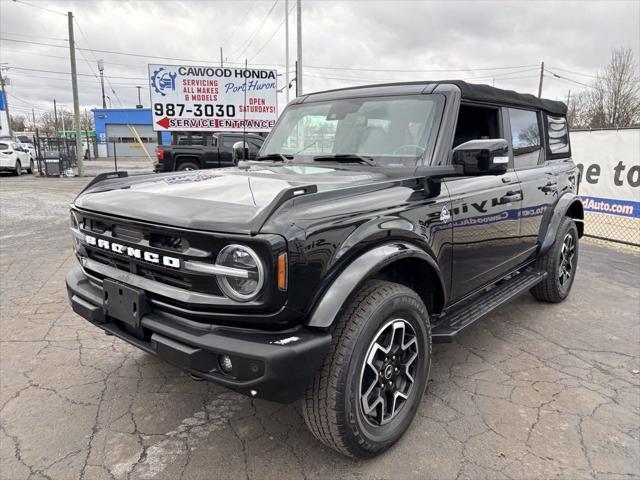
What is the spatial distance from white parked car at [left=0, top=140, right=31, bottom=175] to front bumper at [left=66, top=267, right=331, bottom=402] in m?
23.1

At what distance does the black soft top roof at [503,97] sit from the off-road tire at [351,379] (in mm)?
1619

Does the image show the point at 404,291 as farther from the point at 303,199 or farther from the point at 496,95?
the point at 496,95

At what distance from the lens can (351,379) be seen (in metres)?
2.19

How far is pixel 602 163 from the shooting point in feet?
27.3

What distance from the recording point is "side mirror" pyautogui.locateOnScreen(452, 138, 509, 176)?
2.73 m

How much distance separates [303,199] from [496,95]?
2.30 metres

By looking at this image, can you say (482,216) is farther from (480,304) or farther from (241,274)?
(241,274)

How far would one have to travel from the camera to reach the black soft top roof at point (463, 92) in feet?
10.7

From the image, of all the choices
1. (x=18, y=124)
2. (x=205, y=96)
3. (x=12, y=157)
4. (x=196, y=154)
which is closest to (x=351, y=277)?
(x=196, y=154)

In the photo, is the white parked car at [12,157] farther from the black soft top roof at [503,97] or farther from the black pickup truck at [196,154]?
the black soft top roof at [503,97]

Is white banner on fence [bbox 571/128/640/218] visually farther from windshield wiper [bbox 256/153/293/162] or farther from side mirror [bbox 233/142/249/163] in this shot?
windshield wiper [bbox 256/153/293/162]

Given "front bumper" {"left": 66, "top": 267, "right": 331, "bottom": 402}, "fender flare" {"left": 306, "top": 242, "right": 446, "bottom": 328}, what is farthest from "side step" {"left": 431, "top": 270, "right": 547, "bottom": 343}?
"front bumper" {"left": 66, "top": 267, "right": 331, "bottom": 402}

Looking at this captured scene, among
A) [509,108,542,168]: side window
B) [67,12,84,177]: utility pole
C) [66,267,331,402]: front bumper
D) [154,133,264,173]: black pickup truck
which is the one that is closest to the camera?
[66,267,331,402]: front bumper

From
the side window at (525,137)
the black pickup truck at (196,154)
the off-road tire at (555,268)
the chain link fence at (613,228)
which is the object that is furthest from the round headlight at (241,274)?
the black pickup truck at (196,154)
